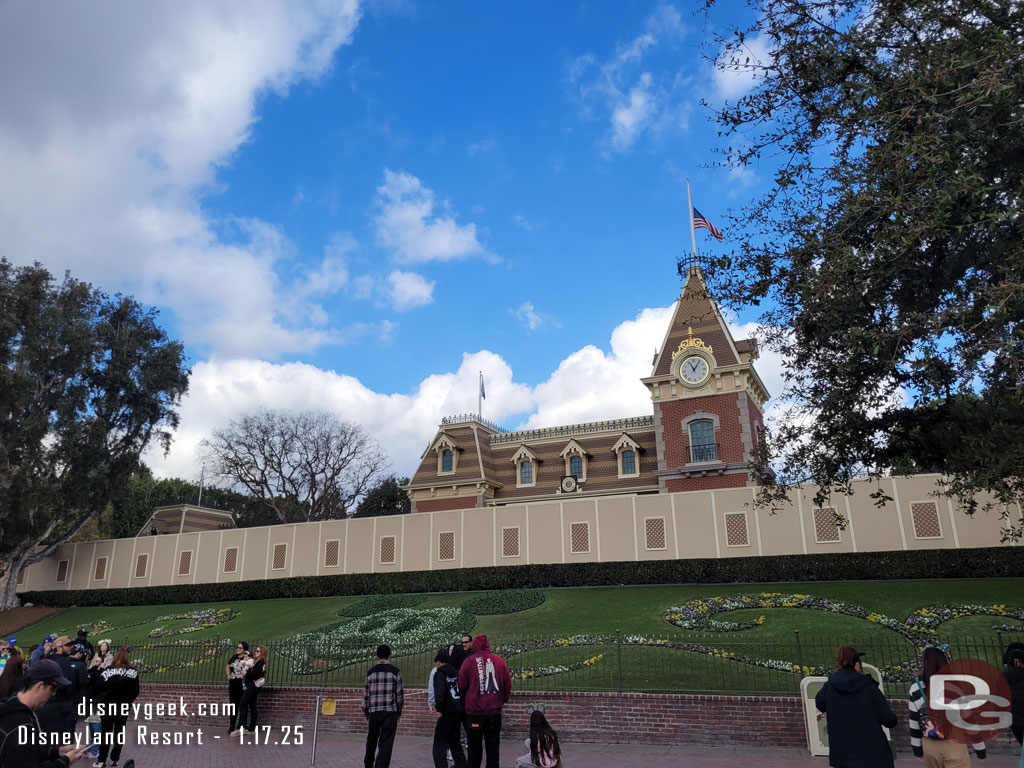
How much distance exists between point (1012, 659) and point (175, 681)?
19.2 metres

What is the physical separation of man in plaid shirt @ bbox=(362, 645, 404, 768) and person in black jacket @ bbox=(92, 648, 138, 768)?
4.25m

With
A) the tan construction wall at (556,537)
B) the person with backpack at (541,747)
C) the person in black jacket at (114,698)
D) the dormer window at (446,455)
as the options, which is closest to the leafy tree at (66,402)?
the tan construction wall at (556,537)

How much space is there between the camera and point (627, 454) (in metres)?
41.8

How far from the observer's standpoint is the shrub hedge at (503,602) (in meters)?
25.7

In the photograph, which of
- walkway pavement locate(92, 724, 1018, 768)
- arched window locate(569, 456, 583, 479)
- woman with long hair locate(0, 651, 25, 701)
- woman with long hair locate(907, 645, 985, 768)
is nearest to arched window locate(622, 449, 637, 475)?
arched window locate(569, 456, 583, 479)

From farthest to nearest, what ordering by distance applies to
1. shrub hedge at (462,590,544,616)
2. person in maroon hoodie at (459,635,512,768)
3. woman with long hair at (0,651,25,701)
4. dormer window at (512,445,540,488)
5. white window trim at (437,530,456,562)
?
dormer window at (512,445,540,488), white window trim at (437,530,456,562), shrub hedge at (462,590,544,616), person in maroon hoodie at (459,635,512,768), woman with long hair at (0,651,25,701)

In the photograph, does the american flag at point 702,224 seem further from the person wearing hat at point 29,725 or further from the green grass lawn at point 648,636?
the person wearing hat at point 29,725

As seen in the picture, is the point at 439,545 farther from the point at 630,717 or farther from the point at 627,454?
the point at 630,717

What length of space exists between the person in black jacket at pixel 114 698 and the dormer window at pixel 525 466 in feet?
109

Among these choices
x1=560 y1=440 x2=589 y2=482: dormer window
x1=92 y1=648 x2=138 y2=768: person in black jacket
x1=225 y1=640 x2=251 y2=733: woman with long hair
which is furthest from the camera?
x1=560 y1=440 x2=589 y2=482: dormer window

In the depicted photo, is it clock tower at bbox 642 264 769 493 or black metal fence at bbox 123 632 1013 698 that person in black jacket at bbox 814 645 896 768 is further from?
clock tower at bbox 642 264 769 493

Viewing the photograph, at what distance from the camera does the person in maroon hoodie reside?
9.56 meters

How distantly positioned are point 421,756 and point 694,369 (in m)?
29.9

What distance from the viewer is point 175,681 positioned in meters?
19.1
